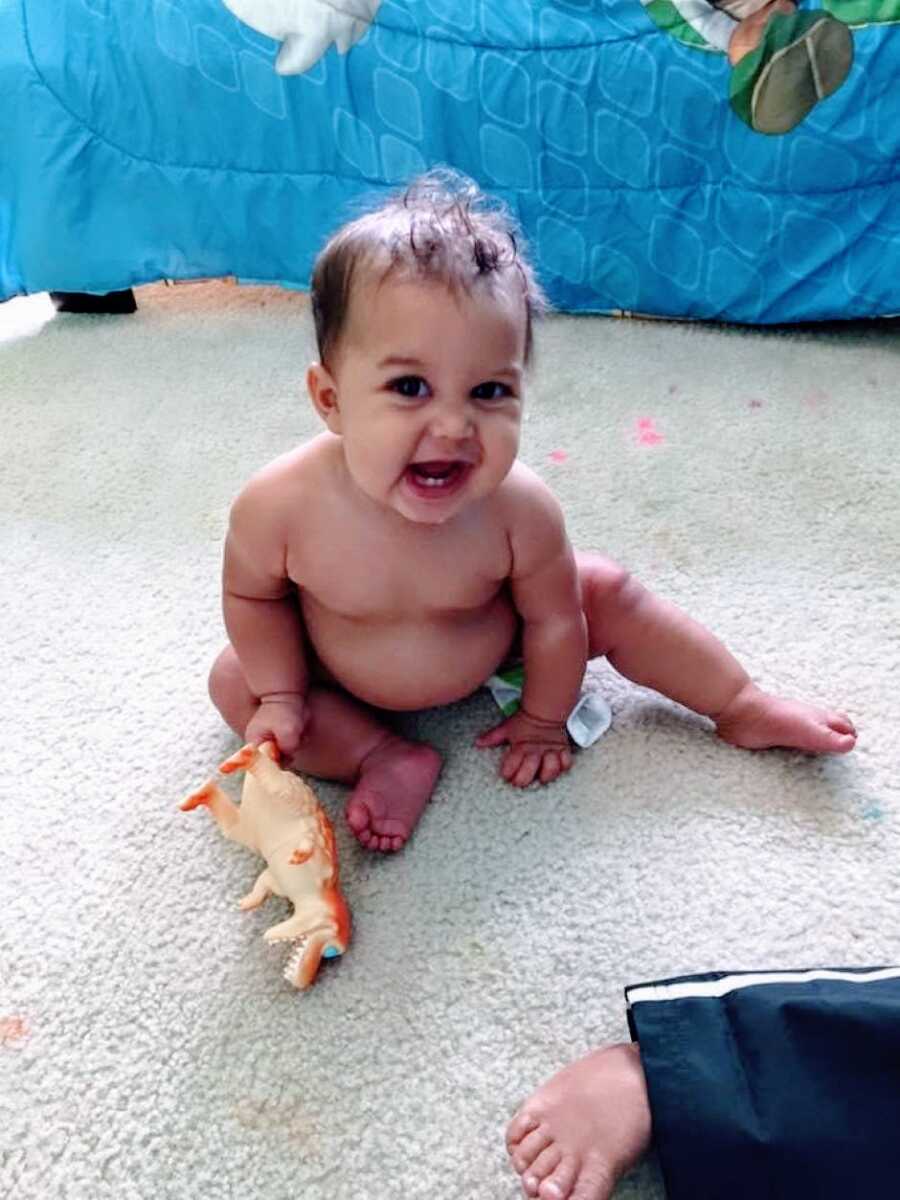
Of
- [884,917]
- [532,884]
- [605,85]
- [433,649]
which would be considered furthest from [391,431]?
[605,85]

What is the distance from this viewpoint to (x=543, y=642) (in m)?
0.76

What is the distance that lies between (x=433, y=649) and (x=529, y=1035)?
249 millimetres

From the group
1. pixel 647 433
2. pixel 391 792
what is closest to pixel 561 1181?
pixel 391 792

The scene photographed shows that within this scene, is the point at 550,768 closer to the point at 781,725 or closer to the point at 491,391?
the point at 781,725

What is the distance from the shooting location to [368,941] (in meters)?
0.68

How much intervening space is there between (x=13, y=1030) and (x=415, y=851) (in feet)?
0.84

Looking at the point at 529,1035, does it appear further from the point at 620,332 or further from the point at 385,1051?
the point at 620,332

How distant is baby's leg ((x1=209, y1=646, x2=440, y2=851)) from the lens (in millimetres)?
748

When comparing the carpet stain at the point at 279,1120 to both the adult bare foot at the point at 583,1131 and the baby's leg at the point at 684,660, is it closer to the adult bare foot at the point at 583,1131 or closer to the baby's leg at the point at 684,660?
the adult bare foot at the point at 583,1131

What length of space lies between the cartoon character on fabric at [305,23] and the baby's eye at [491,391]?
0.80 meters

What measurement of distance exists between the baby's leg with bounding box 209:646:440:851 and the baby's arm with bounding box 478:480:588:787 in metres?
0.06

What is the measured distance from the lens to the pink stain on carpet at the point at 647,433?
1.14 m

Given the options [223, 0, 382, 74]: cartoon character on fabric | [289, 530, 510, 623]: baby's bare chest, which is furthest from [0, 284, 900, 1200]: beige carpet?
[223, 0, 382, 74]: cartoon character on fabric

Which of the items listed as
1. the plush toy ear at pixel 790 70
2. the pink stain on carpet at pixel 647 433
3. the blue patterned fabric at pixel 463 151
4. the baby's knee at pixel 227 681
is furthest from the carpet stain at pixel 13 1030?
the plush toy ear at pixel 790 70
